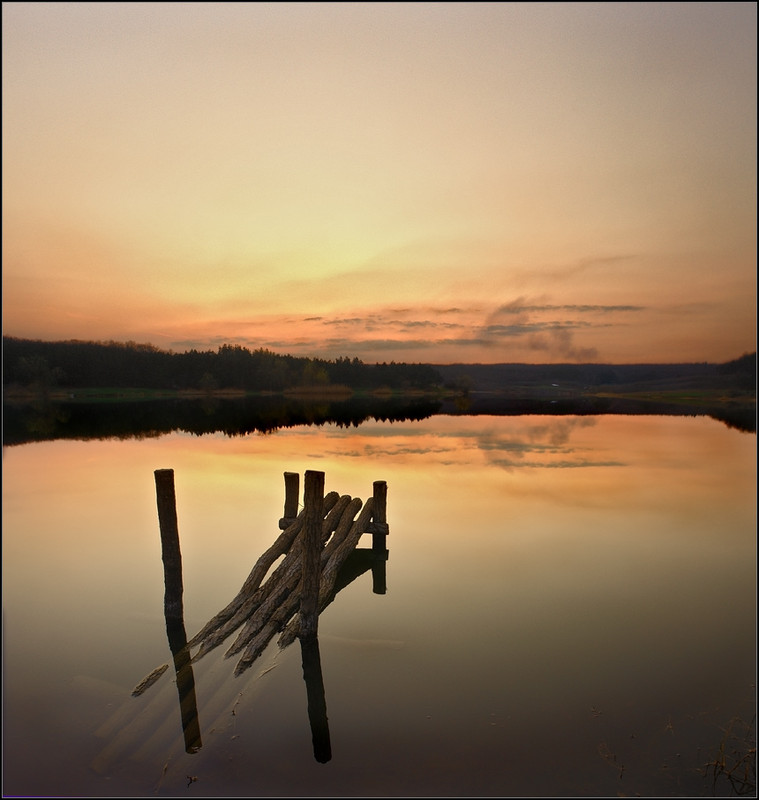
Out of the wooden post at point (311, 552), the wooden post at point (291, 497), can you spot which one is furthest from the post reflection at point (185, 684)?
the wooden post at point (291, 497)

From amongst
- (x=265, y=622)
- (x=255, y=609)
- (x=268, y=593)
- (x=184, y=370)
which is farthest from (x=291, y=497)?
(x=184, y=370)

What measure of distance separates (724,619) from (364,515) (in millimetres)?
8843

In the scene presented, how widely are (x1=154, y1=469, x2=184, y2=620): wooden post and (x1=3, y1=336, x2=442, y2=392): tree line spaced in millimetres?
114648

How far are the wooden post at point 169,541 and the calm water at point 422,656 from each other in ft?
2.05

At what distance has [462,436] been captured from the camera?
51.4 m

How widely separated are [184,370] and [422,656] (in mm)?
135103

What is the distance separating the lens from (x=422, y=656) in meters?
9.96

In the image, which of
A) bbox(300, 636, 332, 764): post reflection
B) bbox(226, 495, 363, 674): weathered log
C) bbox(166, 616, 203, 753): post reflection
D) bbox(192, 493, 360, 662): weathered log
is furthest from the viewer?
bbox(192, 493, 360, 662): weathered log

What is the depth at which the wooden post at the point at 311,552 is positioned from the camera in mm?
9516

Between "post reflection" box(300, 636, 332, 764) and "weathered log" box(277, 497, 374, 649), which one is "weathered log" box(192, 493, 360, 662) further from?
"post reflection" box(300, 636, 332, 764)

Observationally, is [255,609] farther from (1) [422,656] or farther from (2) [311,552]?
(1) [422,656]

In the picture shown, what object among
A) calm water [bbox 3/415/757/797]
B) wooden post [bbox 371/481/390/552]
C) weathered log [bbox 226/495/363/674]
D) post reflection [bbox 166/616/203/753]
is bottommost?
calm water [bbox 3/415/757/797]


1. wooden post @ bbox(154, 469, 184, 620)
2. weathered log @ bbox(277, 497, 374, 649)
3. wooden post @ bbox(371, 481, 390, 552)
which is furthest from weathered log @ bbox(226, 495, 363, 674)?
wooden post @ bbox(371, 481, 390, 552)

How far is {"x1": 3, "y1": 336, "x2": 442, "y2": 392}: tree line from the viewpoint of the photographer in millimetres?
113188
